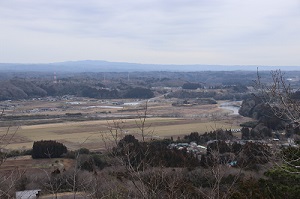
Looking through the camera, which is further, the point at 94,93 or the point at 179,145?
the point at 94,93

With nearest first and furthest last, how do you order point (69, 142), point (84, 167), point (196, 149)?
1. point (84, 167)
2. point (196, 149)
3. point (69, 142)

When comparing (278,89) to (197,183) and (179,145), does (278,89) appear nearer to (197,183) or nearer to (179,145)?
(197,183)

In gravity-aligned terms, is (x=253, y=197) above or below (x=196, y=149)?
above

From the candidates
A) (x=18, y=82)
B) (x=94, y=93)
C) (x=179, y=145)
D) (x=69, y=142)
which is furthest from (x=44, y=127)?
(x=18, y=82)

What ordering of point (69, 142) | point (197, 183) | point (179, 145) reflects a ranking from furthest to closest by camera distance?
point (69, 142)
point (179, 145)
point (197, 183)

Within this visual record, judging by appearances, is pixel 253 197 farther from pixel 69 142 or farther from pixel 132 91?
pixel 132 91

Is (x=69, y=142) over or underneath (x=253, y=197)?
underneath

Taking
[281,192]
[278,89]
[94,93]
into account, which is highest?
[278,89]

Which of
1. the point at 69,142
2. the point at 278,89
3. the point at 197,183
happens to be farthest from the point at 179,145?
the point at 278,89

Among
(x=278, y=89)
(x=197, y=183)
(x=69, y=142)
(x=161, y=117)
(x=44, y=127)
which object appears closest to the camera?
(x=278, y=89)
